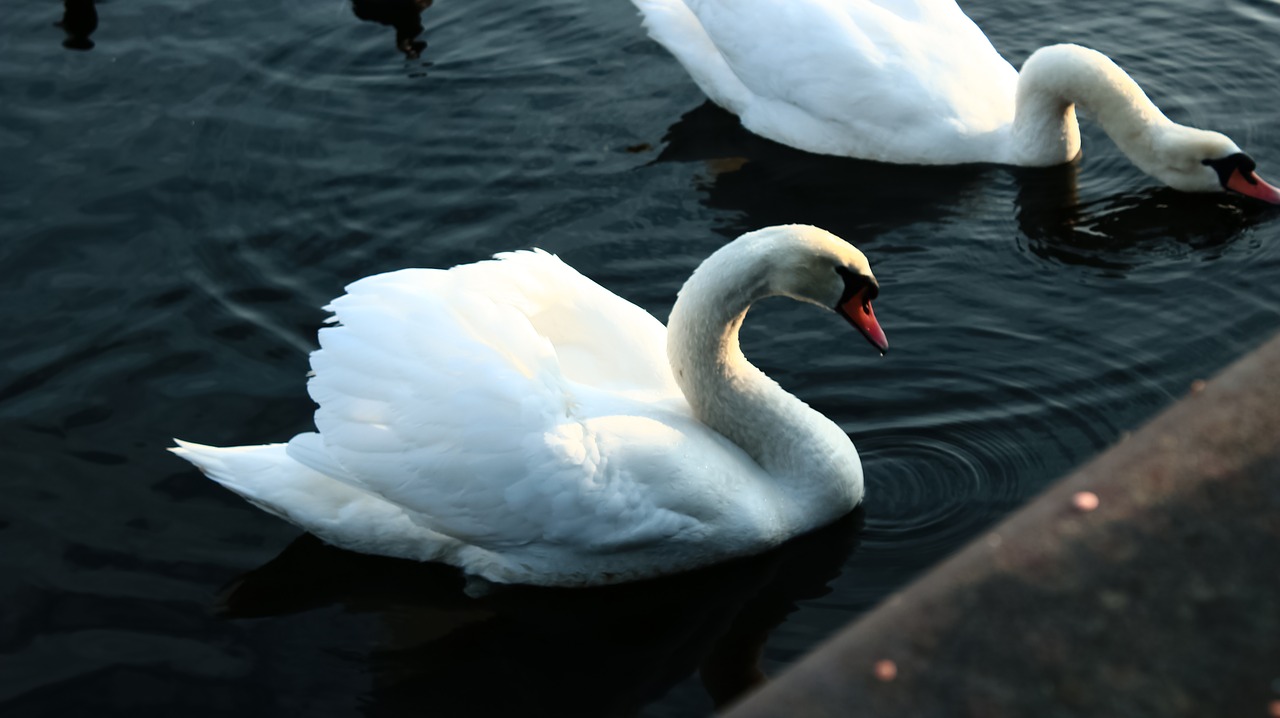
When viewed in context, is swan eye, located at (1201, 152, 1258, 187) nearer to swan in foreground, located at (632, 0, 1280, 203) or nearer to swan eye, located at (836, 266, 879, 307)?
swan in foreground, located at (632, 0, 1280, 203)

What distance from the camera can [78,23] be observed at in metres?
11.1

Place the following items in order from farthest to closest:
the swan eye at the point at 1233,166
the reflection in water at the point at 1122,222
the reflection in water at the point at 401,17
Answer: the reflection in water at the point at 401,17 → the swan eye at the point at 1233,166 → the reflection in water at the point at 1122,222

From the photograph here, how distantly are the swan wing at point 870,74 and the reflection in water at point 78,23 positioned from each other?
4.77 metres

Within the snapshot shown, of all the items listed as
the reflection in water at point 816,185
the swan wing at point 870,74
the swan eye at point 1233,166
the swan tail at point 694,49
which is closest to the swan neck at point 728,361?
the reflection in water at point 816,185

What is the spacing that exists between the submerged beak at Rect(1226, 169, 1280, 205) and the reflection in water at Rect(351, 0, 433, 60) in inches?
215

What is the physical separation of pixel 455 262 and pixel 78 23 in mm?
4576

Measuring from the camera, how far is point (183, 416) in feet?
23.9

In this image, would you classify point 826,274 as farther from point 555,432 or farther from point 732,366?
point 555,432

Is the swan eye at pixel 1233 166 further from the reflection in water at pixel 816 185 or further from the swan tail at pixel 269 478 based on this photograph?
the swan tail at pixel 269 478

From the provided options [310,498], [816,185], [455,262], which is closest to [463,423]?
[310,498]

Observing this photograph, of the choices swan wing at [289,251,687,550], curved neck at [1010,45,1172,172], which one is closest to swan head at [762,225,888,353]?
swan wing at [289,251,687,550]

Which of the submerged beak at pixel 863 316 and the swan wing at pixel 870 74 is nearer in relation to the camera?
the submerged beak at pixel 863 316

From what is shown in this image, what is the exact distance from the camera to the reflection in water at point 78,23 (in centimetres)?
1088

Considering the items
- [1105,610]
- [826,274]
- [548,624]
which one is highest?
[1105,610]
